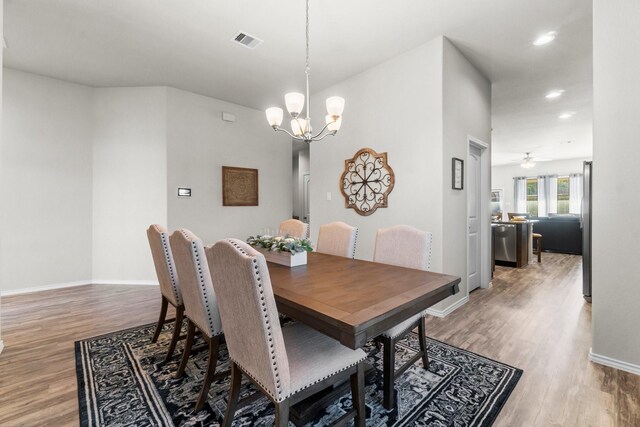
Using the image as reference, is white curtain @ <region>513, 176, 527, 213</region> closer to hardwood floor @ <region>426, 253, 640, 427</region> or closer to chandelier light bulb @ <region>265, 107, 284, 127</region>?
hardwood floor @ <region>426, 253, 640, 427</region>

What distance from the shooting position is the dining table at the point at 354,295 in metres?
1.16

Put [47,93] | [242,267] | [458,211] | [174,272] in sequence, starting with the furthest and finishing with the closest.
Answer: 1. [47,93]
2. [458,211]
3. [174,272]
4. [242,267]

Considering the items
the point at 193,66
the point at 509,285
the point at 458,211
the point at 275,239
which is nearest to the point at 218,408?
the point at 275,239

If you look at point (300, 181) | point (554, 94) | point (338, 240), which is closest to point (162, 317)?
point (338, 240)

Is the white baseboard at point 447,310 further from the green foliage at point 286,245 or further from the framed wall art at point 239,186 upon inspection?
the framed wall art at point 239,186

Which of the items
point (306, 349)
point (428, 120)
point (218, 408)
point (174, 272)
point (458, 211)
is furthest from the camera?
point (458, 211)

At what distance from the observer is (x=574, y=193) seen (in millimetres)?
10117

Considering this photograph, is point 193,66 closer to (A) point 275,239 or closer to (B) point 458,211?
(A) point 275,239

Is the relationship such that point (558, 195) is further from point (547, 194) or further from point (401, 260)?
point (401, 260)

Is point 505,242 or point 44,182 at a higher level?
point 44,182

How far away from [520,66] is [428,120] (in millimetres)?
1740

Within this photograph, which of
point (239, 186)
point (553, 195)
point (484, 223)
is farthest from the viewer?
point (553, 195)

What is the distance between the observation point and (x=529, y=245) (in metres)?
5.81

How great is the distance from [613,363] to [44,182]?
629 cm
